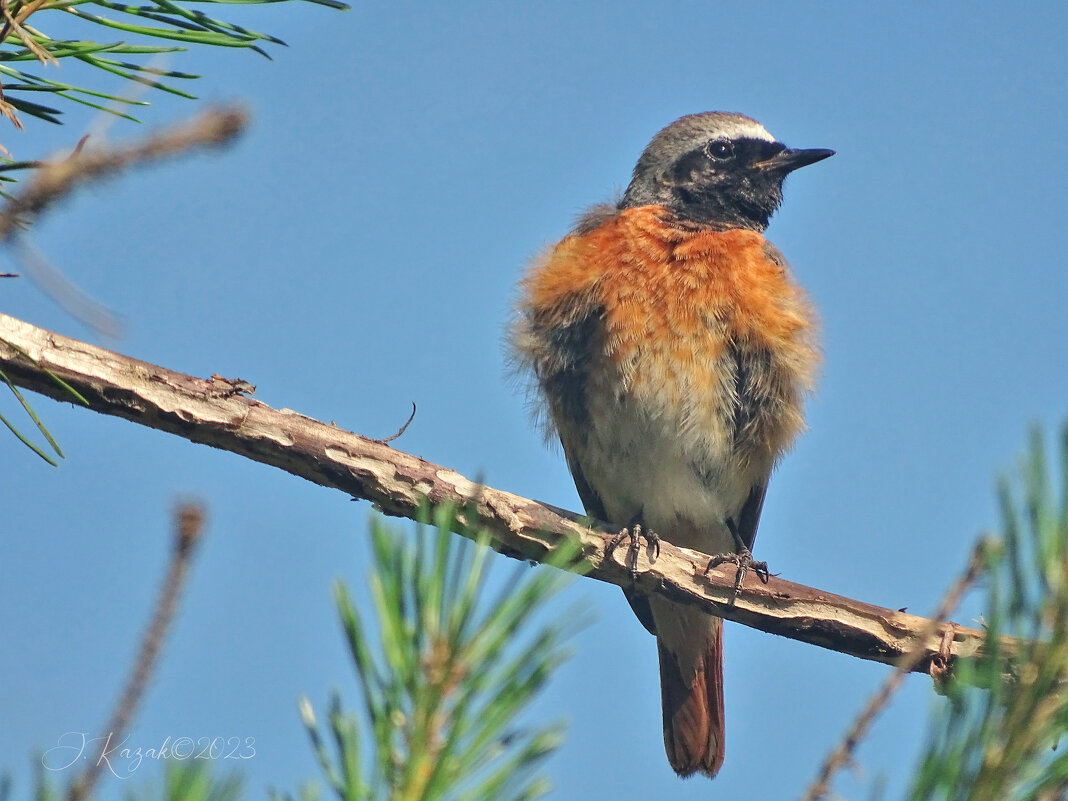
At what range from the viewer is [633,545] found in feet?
15.7

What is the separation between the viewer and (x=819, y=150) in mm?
6812

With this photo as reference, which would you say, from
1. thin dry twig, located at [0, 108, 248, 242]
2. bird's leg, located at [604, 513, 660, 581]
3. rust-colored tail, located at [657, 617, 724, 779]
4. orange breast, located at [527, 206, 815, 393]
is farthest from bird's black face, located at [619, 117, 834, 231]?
thin dry twig, located at [0, 108, 248, 242]

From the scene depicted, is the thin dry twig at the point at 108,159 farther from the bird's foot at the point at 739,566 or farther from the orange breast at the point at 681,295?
the orange breast at the point at 681,295

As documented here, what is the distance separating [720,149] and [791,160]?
1.46ft

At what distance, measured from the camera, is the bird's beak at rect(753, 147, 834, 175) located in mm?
6762

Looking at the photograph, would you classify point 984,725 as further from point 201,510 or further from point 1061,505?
point 201,510

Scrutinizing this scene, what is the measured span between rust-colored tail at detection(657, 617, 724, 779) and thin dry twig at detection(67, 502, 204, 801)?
200 inches

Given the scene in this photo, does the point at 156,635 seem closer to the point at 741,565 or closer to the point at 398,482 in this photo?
the point at 398,482

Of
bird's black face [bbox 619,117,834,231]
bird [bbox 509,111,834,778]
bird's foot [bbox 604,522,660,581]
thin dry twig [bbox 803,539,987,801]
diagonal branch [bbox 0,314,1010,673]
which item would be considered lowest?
thin dry twig [bbox 803,539,987,801]

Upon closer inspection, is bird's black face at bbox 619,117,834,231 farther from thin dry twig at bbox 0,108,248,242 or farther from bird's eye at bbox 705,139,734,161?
thin dry twig at bbox 0,108,248,242

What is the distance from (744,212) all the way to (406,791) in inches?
222

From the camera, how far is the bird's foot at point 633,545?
4.72 m

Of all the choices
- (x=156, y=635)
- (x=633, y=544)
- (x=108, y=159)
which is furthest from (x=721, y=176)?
(x=156, y=635)

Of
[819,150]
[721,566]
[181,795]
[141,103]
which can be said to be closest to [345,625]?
[181,795]
